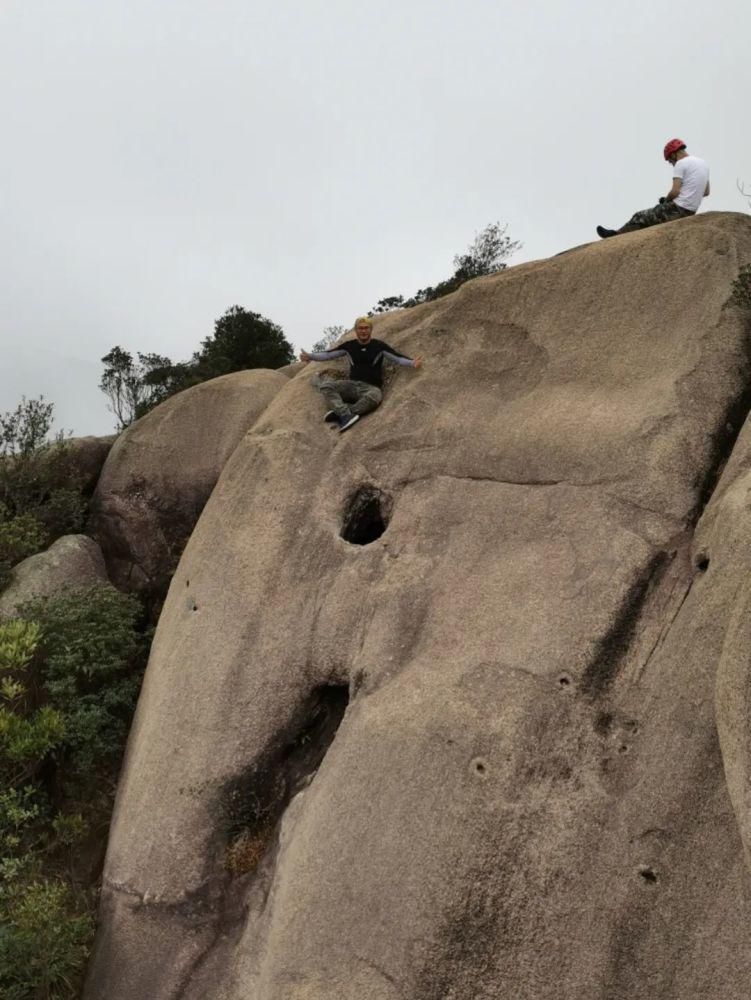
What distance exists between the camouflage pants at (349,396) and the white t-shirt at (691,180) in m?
4.73

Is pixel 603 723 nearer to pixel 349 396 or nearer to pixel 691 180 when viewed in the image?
pixel 349 396

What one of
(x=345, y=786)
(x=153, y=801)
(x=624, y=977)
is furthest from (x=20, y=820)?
(x=624, y=977)

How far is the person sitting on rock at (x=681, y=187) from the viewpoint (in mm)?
9297

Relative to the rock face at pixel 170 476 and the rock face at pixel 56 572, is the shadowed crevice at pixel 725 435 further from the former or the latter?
the rock face at pixel 56 572

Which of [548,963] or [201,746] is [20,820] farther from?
[548,963]

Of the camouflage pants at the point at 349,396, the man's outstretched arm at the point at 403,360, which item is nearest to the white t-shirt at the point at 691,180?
the man's outstretched arm at the point at 403,360

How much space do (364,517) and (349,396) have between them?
1948 millimetres

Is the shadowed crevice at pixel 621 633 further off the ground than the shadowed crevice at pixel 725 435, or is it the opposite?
the shadowed crevice at pixel 725 435

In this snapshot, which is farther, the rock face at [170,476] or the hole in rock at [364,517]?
the rock face at [170,476]

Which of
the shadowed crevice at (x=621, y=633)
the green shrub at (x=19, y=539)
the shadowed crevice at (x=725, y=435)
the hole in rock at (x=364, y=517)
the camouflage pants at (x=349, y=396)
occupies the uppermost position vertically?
the green shrub at (x=19, y=539)

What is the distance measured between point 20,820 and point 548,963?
6.03m

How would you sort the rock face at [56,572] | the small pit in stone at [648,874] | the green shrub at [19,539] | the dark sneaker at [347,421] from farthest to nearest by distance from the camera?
the green shrub at [19,539] → the rock face at [56,572] → the dark sneaker at [347,421] → the small pit in stone at [648,874]

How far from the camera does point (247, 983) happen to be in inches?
262

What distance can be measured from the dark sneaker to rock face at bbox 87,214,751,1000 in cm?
13
